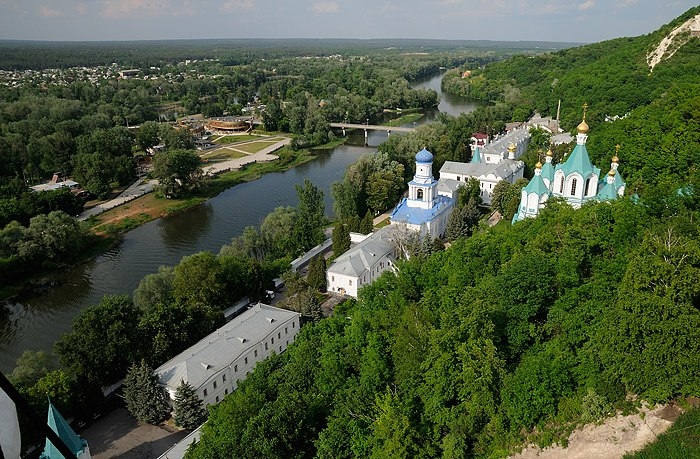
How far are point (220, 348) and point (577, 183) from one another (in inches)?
614

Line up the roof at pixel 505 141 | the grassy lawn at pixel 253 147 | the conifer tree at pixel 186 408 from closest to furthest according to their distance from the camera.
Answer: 1. the conifer tree at pixel 186 408
2. the roof at pixel 505 141
3. the grassy lawn at pixel 253 147

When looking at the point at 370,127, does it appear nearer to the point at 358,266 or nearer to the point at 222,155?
the point at 222,155

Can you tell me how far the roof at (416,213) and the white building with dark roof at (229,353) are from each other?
9209mm

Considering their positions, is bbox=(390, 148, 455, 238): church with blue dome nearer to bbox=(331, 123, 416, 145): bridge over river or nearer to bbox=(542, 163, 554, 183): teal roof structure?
bbox=(542, 163, 554, 183): teal roof structure

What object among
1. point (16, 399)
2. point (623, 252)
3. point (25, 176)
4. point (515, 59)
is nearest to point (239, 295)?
point (623, 252)

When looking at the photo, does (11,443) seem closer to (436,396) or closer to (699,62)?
(436,396)

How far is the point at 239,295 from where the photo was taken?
20.4 metres

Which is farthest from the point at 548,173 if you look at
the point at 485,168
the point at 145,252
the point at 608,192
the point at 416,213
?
the point at 145,252

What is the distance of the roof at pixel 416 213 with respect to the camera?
25469 mm

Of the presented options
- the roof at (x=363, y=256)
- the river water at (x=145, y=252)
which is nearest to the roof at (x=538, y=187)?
the roof at (x=363, y=256)

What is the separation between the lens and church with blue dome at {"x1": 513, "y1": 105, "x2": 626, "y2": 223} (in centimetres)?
2142

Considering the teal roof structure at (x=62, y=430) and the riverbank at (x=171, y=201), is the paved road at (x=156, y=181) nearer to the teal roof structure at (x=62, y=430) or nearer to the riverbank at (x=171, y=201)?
the riverbank at (x=171, y=201)

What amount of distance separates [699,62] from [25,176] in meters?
51.7

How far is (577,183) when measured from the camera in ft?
71.4
